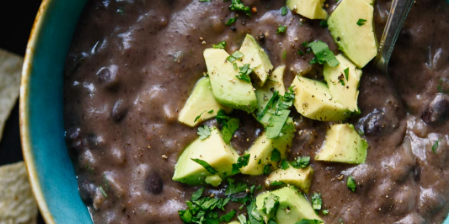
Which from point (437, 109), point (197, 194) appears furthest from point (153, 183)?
point (437, 109)

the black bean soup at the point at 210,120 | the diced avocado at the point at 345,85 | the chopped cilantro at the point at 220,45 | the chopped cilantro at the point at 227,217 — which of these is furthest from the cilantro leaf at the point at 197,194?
the diced avocado at the point at 345,85

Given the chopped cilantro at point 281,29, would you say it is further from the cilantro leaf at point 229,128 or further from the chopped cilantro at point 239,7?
the cilantro leaf at point 229,128

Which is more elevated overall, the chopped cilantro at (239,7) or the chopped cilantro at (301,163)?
the chopped cilantro at (239,7)

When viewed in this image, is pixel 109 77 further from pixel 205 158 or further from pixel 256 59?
pixel 256 59

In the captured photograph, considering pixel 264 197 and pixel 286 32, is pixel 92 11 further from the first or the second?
pixel 264 197

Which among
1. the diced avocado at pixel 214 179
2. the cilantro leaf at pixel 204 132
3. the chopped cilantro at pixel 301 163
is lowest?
the diced avocado at pixel 214 179

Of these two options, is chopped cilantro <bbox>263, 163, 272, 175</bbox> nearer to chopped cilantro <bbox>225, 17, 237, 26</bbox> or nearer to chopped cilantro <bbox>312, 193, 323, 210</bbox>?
chopped cilantro <bbox>312, 193, 323, 210</bbox>
